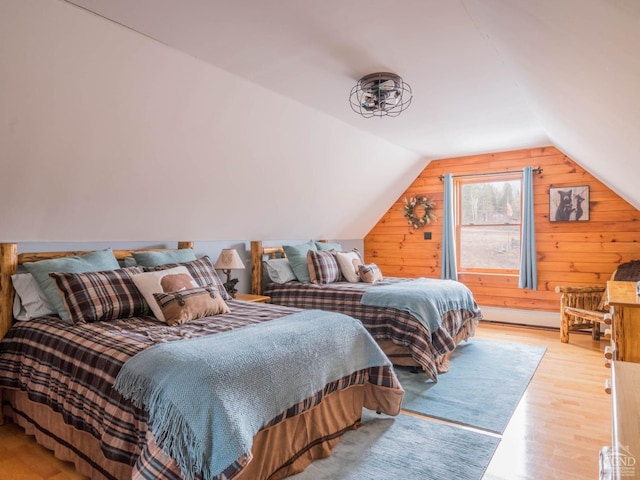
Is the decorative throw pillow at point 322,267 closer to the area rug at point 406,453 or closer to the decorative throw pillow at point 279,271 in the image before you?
the decorative throw pillow at point 279,271

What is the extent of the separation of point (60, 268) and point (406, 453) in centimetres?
246

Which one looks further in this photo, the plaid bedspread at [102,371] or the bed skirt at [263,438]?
the bed skirt at [263,438]

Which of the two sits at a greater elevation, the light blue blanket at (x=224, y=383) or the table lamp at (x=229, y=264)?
the table lamp at (x=229, y=264)

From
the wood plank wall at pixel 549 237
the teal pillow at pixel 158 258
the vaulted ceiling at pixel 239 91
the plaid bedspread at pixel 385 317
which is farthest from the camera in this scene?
the wood plank wall at pixel 549 237

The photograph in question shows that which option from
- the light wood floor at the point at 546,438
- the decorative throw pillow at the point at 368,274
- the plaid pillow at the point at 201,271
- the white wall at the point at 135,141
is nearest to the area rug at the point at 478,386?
the light wood floor at the point at 546,438

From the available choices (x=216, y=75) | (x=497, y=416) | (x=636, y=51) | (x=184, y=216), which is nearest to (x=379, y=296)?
(x=497, y=416)

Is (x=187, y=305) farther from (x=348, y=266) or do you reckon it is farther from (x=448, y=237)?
(x=448, y=237)

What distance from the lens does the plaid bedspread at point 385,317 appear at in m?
3.28

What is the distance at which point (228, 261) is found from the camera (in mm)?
3818

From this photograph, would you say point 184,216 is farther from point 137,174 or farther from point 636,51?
point 636,51

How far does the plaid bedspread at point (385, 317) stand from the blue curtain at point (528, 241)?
4.04 feet

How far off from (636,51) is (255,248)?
3.80 meters

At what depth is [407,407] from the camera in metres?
2.77

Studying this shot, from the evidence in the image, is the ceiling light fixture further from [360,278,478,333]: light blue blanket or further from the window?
the window
